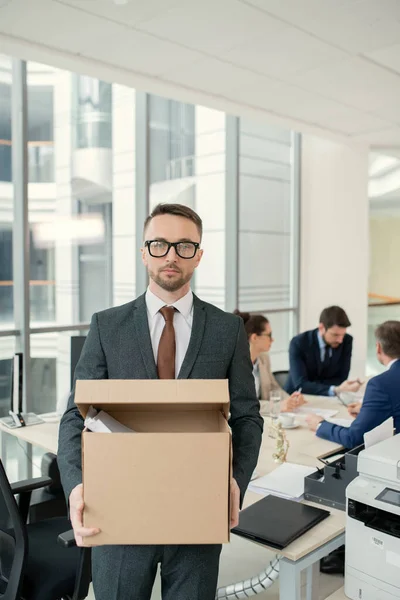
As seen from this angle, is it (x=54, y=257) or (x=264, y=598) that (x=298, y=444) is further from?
(x=54, y=257)

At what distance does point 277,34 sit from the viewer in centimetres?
321

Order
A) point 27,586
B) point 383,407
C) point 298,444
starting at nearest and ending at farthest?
point 27,586 → point 383,407 → point 298,444

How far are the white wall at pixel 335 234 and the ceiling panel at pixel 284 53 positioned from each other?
7.82 feet

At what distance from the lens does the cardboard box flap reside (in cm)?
111

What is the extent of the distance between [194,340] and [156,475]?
1.39 ft

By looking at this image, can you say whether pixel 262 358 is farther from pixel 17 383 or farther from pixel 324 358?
pixel 17 383

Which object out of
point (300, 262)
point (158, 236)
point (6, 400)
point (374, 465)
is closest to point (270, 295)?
point (300, 262)

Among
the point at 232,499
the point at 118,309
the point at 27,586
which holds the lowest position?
the point at 27,586

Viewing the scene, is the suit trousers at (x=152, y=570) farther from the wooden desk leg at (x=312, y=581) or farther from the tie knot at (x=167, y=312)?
the wooden desk leg at (x=312, y=581)

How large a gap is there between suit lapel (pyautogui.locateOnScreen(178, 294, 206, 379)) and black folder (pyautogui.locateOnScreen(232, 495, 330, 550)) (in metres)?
0.68

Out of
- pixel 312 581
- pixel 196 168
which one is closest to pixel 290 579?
pixel 312 581

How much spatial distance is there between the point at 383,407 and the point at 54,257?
9.25ft

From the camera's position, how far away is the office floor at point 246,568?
261 centimetres

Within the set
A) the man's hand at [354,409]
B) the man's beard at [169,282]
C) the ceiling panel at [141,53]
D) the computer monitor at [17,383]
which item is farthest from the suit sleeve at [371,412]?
the ceiling panel at [141,53]
